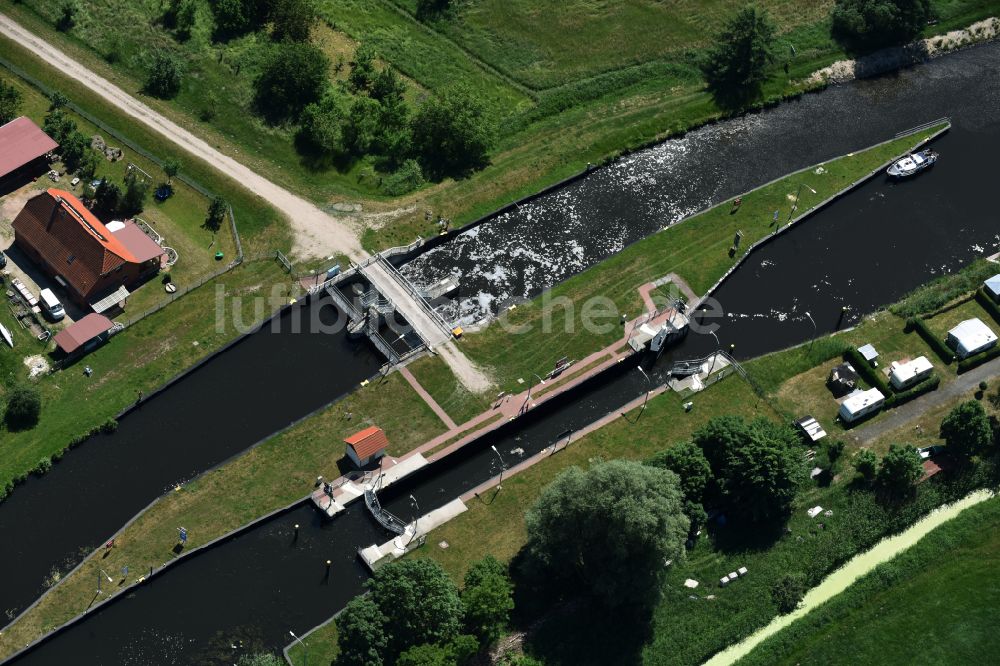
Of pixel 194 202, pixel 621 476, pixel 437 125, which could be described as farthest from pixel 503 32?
pixel 621 476

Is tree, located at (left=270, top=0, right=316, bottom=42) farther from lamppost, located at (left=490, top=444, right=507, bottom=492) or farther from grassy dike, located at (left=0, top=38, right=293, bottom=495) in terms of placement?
lamppost, located at (left=490, top=444, right=507, bottom=492)

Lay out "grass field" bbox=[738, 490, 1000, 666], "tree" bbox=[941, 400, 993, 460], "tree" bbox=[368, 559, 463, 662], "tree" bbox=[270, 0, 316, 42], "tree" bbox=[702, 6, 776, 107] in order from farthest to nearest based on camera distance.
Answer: "tree" bbox=[270, 0, 316, 42]
"tree" bbox=[702, 6, 776, 107]
"tree" bbox=[941, 400, 993, 460]
"grass field" bbox=[738, 490, 1000, 666]
"tree" bbox=[368, 559, 463, 662]

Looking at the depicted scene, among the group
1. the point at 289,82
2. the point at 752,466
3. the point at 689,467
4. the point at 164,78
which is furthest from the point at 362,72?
the point at 752,466

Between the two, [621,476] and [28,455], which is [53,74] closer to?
[28,455]

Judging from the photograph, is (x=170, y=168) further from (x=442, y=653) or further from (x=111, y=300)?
(x=442, y=653)

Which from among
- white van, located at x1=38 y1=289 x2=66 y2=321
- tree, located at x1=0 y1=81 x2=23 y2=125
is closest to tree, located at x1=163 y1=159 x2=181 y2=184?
tree, located at x1=0 y1=81 x2=23 y2=125

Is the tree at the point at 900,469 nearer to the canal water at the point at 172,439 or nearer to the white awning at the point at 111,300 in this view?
the canal water at the point at 172,439
